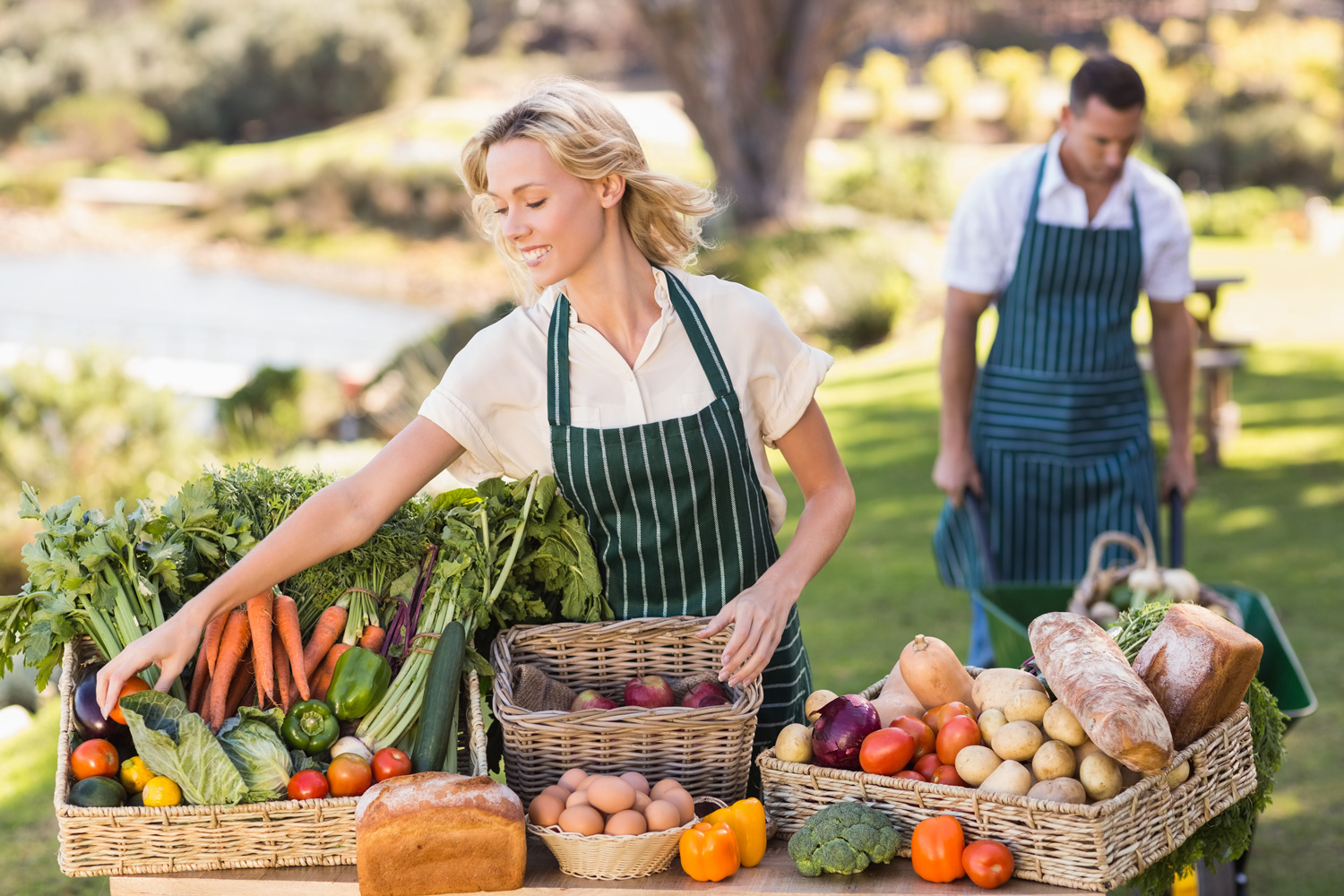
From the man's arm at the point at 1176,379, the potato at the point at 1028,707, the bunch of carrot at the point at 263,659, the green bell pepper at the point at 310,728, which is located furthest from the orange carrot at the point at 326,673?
the man's arm at the point at 1176,379

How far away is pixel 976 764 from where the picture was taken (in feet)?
6.61

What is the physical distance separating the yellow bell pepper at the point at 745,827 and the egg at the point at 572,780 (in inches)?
8.3

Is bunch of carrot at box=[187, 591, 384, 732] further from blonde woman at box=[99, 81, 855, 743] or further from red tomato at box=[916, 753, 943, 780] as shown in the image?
red tomato at box=[916, 753, 943, 780]

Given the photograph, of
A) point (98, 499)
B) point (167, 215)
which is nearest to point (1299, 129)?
point (98, 499)

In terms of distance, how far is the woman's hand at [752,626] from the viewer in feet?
7.22

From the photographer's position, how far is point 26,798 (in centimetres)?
527

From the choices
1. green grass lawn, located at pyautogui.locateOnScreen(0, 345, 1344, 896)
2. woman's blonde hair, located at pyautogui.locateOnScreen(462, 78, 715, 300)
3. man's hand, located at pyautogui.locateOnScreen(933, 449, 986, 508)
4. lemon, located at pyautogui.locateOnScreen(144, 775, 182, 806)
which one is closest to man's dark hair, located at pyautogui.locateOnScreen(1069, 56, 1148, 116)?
man's hand, located at pyautogui.locateOnScreen(933, 449, 986, 508)

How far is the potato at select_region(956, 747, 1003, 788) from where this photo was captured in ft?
6.61

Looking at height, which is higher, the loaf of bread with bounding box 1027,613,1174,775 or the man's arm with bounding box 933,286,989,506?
the man's arm with bounding box 933,286,989,506

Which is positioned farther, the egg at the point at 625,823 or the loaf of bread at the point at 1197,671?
the loaf of bread at the point at 1197,671

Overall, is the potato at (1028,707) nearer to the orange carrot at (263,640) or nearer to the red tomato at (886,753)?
the red tomato at (886,753)

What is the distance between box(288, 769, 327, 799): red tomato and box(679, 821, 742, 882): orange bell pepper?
580 millimetres

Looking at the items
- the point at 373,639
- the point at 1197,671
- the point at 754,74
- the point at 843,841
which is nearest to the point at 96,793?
the point at 373,639

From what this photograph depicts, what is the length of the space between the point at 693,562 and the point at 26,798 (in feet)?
13.3
